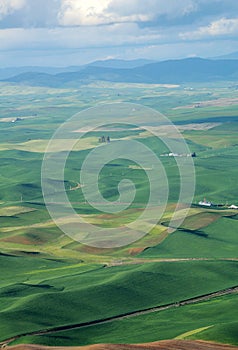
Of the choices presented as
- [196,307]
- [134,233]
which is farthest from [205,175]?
[196,307]

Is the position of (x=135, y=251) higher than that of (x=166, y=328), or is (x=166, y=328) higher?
(x=166, y=328)

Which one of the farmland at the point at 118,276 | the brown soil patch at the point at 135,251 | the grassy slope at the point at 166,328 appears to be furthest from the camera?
the brown soil patch at the point at 135,251

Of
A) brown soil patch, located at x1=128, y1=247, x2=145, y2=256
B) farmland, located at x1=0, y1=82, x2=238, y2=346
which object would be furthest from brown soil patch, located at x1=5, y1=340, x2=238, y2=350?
brown soil patch, located at x1=128, y1=247, x2=145, y2=256

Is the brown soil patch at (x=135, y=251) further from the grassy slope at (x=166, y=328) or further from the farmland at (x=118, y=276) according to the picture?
the grassy slope at (x=166, y=328)

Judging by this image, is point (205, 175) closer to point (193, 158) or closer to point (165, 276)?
point (193, 158)

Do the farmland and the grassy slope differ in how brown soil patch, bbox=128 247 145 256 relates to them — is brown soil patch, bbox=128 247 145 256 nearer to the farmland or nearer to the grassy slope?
the farmland

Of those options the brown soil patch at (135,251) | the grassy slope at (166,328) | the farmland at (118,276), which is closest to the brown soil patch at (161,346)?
the grassy slope at (166,328)

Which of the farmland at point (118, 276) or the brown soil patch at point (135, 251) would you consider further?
the brown soil patch at point (135, 251)

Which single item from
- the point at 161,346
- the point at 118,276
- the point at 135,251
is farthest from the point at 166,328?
the point at 135,251

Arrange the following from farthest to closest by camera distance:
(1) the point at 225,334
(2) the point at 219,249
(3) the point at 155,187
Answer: (3) the point at 155,187 < (2) the point at 219,249 < (1) the point at 225,334

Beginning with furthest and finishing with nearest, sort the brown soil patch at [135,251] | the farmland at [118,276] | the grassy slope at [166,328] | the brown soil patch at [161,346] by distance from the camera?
the brown soil patch at [135,251], the farmland at [118,276], the grassy slope at [166,328], the brown soil patch at [161,346]

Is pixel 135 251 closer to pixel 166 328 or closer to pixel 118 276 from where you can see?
pixel 118 276
